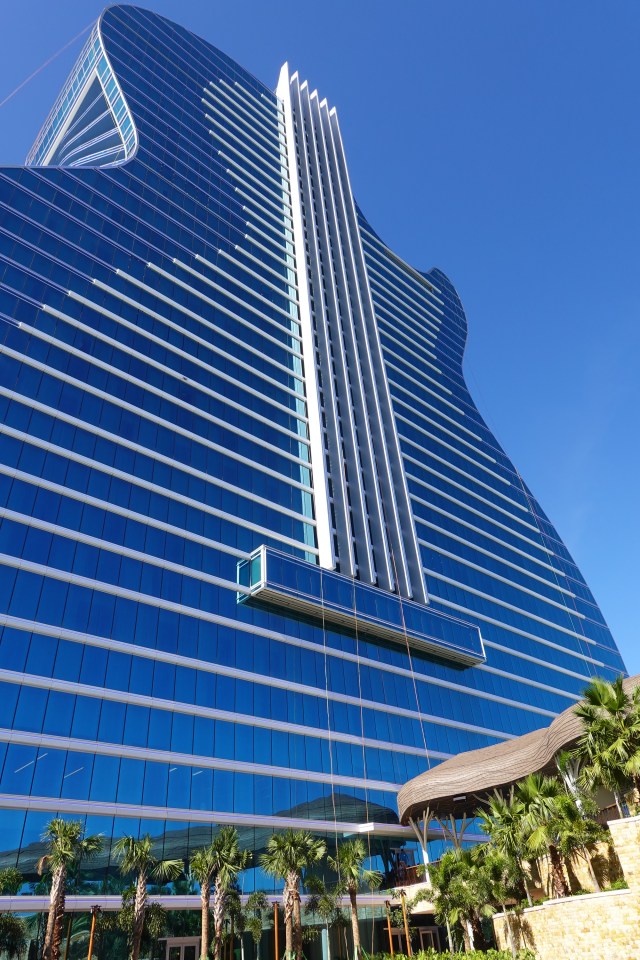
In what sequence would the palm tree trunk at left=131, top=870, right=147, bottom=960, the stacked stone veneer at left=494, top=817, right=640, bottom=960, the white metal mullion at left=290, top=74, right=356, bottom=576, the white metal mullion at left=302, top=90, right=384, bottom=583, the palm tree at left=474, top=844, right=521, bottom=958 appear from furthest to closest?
the white metal mullion at left=302, top=90, right=384, bottom=583, the white metal mullion at left=290, top=74, right=356, bottom=576, the palm tree trunk at left=131, top=870, right=147, bottom=960, the palm tree at left=474, top=844, right=521, bottom=958, the stacked stone veneer at left=494, top=817, right=640, bottom=960

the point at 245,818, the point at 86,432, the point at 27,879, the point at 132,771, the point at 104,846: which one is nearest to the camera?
the point at 27,879

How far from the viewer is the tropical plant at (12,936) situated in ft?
115

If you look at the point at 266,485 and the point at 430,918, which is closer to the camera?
the point at 430,918

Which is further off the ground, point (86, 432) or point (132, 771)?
point (86, 432)

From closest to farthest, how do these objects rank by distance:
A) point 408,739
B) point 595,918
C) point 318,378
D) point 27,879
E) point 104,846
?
point 595,918 → point 27,879 → point 104,846 → point 408,739 → point 318,378

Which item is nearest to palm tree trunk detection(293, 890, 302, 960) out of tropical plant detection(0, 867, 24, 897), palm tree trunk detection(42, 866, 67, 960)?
palm tree trunk detection(42, 866, 67, 960)

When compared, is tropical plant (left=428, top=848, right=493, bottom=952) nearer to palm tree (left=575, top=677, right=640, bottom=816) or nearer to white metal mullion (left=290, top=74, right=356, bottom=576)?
palm tree (left=575, top=677, right=640, bottom=816)

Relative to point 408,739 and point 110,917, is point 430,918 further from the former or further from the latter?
point 110,917

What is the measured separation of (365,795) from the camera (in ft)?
178

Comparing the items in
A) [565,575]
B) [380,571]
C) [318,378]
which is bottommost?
[380,571]

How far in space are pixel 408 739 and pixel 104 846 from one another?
29.0 m

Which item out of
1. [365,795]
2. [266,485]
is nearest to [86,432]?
[266,485]

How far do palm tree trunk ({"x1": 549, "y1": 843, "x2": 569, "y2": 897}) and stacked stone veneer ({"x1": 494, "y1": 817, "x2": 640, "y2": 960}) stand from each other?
3.16 feet

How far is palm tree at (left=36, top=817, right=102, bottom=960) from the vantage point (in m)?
32.5
